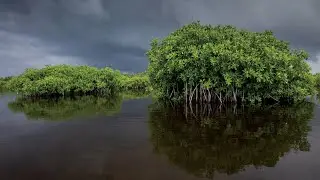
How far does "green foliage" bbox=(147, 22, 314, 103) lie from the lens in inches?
1417

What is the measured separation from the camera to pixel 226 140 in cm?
1889

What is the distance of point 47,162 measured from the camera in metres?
15.1

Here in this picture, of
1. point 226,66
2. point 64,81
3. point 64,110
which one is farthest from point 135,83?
point 226,66

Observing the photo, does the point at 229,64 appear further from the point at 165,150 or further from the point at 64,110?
the point at 165,150

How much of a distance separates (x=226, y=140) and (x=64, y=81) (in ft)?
186

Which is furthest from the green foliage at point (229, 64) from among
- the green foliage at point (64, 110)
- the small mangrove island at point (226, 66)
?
the green foliage at point (64, 110)

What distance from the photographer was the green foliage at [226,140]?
14.5 meters

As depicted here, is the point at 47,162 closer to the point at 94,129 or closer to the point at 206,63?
the point at 94,129

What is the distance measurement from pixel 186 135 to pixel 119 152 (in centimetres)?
519

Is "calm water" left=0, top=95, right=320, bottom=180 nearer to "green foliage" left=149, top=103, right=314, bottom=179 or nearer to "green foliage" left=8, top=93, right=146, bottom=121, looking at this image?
"green foliage" left=149, top=103, right=314, bottom=179

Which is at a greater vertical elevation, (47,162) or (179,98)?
(179,98)

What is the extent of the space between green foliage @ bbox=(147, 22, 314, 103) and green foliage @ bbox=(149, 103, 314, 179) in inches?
330

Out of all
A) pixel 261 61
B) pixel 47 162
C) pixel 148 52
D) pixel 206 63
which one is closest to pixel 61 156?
pixel 47 162

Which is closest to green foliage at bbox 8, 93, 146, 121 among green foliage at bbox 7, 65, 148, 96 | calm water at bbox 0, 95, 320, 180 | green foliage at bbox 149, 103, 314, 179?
calm water at bbox 0, 95, 320, 180
